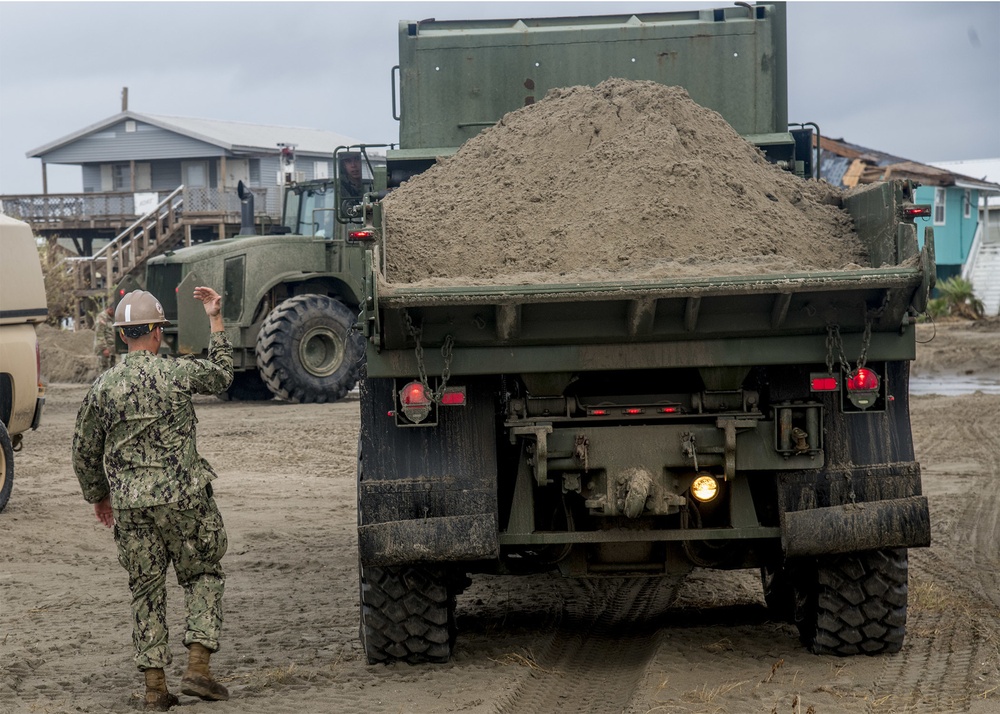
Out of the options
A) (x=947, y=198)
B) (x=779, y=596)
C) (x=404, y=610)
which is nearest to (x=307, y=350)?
(x=779, y=596)

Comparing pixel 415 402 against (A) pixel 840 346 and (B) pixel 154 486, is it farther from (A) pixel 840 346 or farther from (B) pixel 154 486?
(A) pixel 840 346

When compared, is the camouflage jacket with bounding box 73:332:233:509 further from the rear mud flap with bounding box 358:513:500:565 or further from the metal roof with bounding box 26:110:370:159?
the metal roof with bounding box 26:110:370:159

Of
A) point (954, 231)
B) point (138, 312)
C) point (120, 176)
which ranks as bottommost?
point (138, 312)

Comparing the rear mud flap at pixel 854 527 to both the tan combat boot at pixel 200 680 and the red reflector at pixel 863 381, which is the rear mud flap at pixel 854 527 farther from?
the tan combat boot at pixel 200 680

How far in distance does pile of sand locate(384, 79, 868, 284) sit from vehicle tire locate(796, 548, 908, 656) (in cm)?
131

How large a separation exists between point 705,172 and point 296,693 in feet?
9.85

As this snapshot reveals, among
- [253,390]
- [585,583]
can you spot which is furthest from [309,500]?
[253,390]

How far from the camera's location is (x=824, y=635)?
576cm

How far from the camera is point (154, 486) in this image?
17.4ft

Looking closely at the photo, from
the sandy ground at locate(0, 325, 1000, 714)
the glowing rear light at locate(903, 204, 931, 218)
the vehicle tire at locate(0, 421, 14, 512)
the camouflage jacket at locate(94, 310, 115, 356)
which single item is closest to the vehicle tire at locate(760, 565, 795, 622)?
the sandy ground at locate(0, 325, 1000, 714)

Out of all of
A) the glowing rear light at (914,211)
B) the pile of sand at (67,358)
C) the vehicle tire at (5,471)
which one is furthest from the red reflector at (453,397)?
the pile of sand at (67,358)

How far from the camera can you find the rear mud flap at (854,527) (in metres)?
5.43

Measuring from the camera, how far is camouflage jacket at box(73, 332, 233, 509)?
5312 millimetres

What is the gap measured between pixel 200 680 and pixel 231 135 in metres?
45.8
